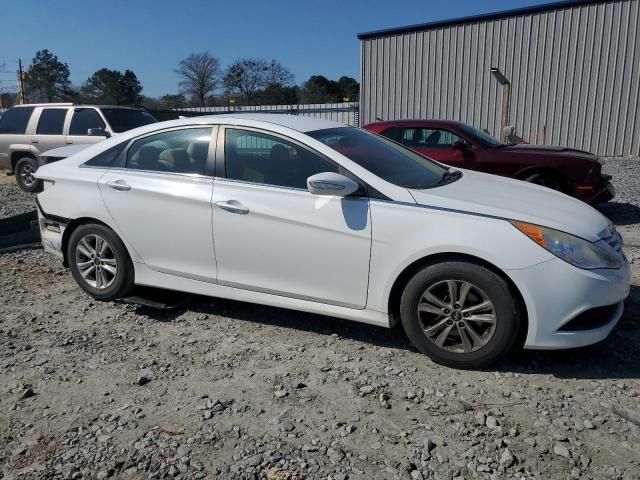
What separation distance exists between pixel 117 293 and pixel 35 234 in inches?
113

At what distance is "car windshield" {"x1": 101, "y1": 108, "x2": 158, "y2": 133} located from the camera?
10.1 m

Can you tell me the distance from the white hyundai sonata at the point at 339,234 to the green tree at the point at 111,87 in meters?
46.1

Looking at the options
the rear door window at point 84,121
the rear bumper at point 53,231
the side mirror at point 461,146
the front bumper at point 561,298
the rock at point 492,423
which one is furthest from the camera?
the rear door window at point 84,121

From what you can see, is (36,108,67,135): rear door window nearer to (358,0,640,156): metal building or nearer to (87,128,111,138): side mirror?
(87,128,111,138): side mirror

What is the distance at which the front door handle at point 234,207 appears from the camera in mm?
3805

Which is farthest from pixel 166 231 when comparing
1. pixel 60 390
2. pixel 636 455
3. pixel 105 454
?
pixel 636 455

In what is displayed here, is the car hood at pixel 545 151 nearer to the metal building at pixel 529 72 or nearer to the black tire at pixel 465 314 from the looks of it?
the black tire at pixel 465 314

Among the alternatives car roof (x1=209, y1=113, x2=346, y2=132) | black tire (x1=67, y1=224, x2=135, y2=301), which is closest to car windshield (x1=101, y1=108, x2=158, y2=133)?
black tire (x1=67, y1=224, x2=135, y2=301)

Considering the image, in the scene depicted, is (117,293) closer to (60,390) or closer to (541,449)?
(60,390)

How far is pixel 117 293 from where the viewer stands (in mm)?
4473

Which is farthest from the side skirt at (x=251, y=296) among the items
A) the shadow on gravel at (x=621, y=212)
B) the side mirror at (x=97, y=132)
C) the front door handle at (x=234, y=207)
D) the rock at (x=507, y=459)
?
the side mirror at (x=97, y=132)

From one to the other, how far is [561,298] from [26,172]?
1094 cm

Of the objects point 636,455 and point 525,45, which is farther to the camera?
point 525,45

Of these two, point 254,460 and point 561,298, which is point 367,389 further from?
point 561,298
